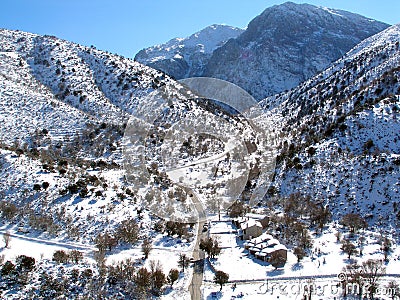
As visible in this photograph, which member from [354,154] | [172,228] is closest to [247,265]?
[172,228]

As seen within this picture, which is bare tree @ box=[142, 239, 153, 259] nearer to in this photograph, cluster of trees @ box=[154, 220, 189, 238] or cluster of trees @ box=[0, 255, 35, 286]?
cluster of trees @ box=[154, 220, 189, 238]

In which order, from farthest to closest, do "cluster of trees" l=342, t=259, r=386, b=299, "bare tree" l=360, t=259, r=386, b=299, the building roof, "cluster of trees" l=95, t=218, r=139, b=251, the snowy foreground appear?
the building roof
"cluster of trees" l=95, t=218, r=139, b=251
the snowy foreground
"cluster of trees" l=342, t=259, r=386, b=299
"bare tree" l=360, t=259, r=386, b=299

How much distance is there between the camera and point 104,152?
57.9 m

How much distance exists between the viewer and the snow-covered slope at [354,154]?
121 feet

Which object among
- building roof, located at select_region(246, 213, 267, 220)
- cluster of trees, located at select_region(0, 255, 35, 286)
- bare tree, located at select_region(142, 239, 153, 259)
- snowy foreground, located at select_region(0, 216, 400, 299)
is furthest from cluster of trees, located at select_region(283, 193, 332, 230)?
cluster of trees, located at select_region(0, 255, 35, 286)

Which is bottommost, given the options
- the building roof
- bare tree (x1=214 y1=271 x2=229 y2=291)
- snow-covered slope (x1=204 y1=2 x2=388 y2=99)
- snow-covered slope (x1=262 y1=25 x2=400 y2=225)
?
bare tree (x1=214 y1=271 x2=229 y2=291)

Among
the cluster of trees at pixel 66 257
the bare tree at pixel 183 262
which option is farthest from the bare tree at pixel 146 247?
the cluster of trees at pixel 66 257

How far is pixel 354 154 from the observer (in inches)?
1767

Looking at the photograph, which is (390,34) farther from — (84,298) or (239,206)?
(84,298)

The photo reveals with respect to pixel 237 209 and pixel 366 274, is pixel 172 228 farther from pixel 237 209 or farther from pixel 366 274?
pixel 366 274

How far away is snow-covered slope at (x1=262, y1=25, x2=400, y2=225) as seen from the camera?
3700 cm

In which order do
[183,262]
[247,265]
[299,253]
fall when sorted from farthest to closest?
[299,253], [247,265], [183,262]

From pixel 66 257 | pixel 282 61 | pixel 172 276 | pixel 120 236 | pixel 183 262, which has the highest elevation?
pixel 282 61

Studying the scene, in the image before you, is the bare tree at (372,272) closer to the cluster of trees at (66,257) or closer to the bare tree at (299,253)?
the bare tree at (299,253)
